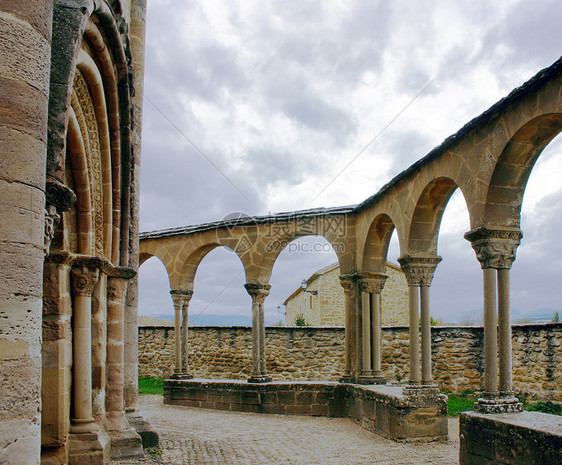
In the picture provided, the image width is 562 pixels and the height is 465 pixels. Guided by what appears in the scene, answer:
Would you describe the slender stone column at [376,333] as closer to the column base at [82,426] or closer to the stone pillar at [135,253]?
the stone pillar at [135,253]

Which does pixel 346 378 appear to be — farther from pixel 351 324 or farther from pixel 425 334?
pixel 425 334

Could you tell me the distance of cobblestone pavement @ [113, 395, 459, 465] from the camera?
22.1ft

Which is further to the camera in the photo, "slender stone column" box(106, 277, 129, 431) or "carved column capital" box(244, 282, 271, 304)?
"carved column capital" box(244, 282, 271, 304)

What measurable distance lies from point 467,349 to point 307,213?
4841 mm

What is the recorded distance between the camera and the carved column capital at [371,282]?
10.2m

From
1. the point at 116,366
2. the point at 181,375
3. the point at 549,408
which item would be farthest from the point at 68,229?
the point at 549,408

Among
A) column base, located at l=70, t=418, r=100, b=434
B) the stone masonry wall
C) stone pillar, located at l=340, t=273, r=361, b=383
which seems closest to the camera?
column base, located at l=70, t=418, r=100, b=434

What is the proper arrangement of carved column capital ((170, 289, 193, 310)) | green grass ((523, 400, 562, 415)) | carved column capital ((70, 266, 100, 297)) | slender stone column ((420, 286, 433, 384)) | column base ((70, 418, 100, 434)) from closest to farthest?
column base ((70, 418, 100, 434)), carved column capital ((70, 266, 100, 297)), slender stone column ((420, 286, 433, 384)), green grass ((523, 400, 562, 415)), carved column capital ((170, 289, 193, 310))

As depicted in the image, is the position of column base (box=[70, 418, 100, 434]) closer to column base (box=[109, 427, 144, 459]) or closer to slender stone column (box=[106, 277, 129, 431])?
column base (box=[109, 427, 144, 459])

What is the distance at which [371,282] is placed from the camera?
10242 mm

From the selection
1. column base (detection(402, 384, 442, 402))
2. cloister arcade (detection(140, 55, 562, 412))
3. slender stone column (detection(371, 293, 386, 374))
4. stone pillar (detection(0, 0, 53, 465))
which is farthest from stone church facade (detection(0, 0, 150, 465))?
slender stone column (detection(371, 293, 386, 374))

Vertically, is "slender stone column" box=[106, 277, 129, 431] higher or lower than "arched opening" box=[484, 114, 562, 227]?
lower

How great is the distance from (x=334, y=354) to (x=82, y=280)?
948 cm

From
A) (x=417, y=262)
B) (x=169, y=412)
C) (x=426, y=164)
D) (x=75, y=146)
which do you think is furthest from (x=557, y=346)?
(x=75, y=146)
